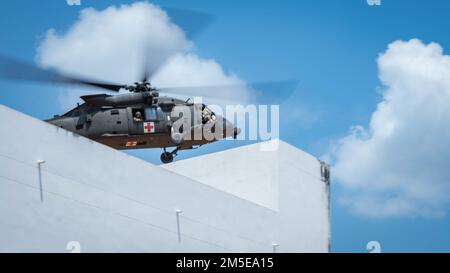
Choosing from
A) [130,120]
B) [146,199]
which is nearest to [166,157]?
[130,120]

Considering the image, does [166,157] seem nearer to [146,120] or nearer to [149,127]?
[149,127]

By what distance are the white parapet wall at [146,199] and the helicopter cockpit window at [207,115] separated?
73.8 inches

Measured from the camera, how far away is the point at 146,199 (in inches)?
843

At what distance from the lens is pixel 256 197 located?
1088 inches

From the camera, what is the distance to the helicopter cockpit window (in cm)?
2733

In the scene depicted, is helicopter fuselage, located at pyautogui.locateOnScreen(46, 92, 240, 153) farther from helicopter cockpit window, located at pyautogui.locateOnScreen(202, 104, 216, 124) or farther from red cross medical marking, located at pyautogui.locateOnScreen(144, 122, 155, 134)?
helicopter cockpit window, located at pyautogui.locateOnScreen(202, 104, 216, 124)

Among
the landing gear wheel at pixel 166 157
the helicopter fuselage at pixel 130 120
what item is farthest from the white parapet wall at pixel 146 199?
the helicopter fuselage at pixel 130 120

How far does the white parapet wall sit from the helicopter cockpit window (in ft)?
→ 6.15

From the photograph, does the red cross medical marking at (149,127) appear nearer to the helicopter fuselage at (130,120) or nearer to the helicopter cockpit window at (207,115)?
the helicopter fuselage at (130,120)

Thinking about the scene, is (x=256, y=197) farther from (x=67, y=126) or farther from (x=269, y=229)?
(x=67, y=126)

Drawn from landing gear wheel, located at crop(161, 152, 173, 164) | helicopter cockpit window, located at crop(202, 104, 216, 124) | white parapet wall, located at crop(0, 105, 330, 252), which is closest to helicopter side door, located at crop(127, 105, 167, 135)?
landing gear wheel, located at crop(161, 152, 173, 164)

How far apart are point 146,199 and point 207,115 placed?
269 inches

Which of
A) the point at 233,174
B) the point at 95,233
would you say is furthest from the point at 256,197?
the point at 95,233
